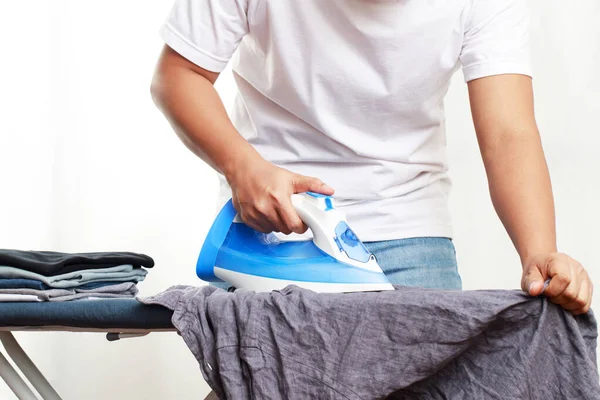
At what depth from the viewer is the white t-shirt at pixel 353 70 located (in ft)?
4.86

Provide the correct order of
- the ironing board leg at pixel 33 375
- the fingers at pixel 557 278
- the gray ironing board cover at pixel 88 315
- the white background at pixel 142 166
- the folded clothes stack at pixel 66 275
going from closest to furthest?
the fingers at pixel 557 278
the gray ironing board cover at pixel 88 315
the folded clothes stack at pixel 66 275
the ironing board leg at pixel 33 375
the white background at pixel 142 166

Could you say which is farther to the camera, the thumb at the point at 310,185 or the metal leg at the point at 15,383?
the metal leg at the point at 15,383

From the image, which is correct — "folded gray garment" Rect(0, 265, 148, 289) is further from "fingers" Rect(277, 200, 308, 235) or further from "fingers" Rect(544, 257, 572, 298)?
"fingers" Rect(544, 257, 572, 298)

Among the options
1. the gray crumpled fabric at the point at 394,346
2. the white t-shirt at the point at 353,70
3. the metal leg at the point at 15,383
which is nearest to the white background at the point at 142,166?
the metal leg at the point at 15,383

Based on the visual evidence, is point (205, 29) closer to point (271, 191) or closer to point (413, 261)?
point (271, 191)

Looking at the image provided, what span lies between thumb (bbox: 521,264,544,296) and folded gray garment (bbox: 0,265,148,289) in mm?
912

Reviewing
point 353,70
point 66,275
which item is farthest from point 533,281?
point 66,275

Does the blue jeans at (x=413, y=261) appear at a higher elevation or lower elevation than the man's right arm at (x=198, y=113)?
lower

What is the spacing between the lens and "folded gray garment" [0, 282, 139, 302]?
55.3 inches

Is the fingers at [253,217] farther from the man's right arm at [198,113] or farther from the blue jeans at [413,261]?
the blue jeans at [413,261]

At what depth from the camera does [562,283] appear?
877 millimetres

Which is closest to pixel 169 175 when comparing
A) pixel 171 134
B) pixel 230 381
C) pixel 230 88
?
pixel 171 134

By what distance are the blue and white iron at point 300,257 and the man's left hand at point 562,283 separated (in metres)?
0.35

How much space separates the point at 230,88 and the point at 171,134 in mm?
266
